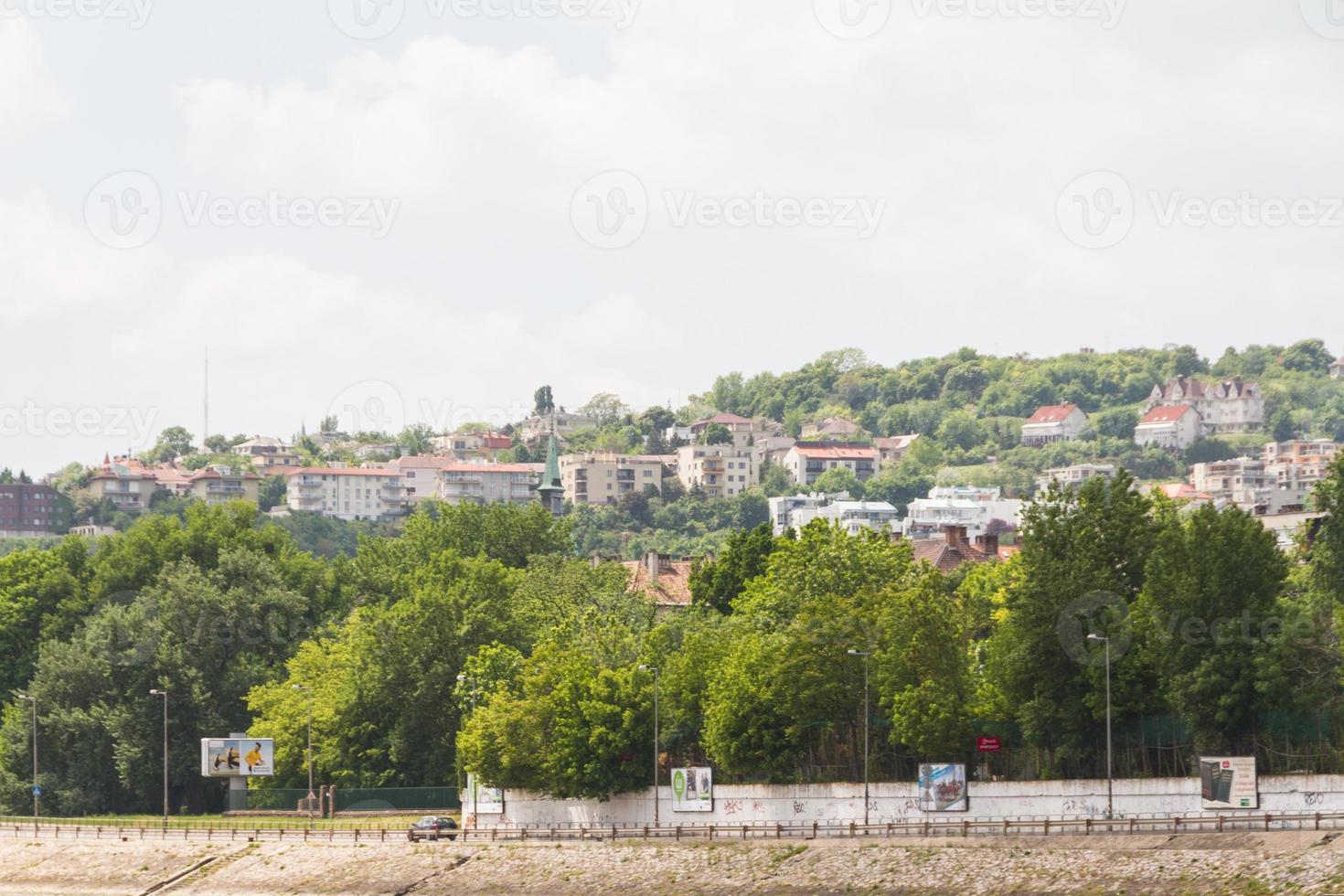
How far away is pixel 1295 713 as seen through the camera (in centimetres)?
7400

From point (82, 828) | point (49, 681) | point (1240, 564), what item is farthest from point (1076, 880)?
point (49, 681)

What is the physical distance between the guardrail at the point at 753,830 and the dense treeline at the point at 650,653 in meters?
3.63

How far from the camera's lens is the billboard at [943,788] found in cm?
7712

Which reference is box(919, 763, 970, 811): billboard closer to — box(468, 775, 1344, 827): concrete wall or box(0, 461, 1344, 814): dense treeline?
box(468, 775, 1344, 827): concrete wall

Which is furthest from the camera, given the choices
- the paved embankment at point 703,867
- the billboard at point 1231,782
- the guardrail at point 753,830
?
→ the billboard at point 1231,782

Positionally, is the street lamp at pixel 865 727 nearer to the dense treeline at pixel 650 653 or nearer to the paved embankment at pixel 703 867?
the dense treeline at pixel 650 653

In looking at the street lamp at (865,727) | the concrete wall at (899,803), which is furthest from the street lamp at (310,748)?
the street lamp at (865,727)

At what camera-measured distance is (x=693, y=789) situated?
3255 inches

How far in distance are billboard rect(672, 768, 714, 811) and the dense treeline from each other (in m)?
1.32

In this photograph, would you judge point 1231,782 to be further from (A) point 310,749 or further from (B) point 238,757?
(B) point 238,757

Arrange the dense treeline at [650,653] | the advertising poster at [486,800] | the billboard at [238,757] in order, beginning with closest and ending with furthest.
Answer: the dense treeline at [650,653] < the advertising poster at [486,800] < the billboard at [238,757]

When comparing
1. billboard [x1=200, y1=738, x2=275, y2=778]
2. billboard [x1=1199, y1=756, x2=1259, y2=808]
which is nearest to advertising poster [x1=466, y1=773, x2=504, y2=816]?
billboard [x1=200, y1=738, x2=275, y2=778]

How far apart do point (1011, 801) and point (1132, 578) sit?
37.4 ft

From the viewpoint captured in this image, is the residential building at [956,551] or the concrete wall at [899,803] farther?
the residential building at [956,551]
